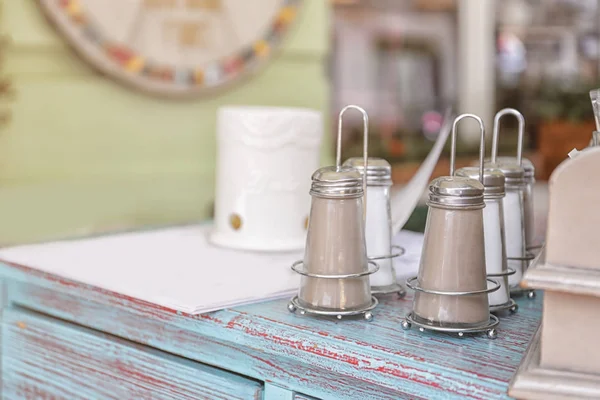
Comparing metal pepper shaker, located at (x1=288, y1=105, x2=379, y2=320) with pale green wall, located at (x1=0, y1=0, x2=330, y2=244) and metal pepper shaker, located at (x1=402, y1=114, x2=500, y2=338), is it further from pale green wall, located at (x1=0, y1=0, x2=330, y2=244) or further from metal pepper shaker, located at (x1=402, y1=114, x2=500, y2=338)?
pale green wall, located at (x1=0, y1=0, x2=330, y2=244)

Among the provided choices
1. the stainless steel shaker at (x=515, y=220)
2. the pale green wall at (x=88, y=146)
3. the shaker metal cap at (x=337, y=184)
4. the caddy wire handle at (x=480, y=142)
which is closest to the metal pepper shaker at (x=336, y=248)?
the shaker metal cap at (x=337, y=184)

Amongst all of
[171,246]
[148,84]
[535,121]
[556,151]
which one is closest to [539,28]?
[535,121]

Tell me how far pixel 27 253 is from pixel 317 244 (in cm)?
55

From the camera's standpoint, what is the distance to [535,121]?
6.02m

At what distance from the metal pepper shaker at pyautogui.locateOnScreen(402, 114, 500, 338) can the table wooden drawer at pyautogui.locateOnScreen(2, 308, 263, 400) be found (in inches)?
8.8

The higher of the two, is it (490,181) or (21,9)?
(21,9)

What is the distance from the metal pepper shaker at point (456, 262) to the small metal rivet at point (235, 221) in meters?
0.52

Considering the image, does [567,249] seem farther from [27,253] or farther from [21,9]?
[21,9]

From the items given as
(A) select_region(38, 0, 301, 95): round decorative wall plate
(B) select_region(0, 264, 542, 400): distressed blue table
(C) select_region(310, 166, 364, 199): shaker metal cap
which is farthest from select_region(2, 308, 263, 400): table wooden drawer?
(A) select_region(38, 0, 301, 95): round decorative wall plate

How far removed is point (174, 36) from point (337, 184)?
1745 mm

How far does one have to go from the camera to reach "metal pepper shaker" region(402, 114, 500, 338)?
2.59ft

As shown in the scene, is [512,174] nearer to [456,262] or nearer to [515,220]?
[515,220]

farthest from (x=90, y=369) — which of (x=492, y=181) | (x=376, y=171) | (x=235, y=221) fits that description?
(x=492, y=181)

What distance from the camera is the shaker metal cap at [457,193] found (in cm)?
78
